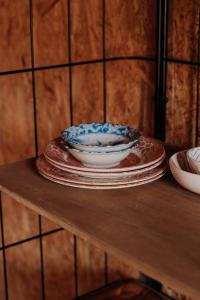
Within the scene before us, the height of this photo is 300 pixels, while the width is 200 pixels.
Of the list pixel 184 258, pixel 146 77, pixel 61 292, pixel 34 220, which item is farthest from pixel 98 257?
pixel 184 258

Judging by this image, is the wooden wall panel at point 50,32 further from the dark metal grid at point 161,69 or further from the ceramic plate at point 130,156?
the ceramic plate at point 130,156

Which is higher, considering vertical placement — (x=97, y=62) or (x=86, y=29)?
(x=86, y=29)

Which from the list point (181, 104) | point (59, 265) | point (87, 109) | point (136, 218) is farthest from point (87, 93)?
point (136, 218)

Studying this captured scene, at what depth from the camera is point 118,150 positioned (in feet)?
4.19

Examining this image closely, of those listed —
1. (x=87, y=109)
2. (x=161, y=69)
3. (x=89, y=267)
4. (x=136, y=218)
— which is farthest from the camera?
(x=89, y=267)

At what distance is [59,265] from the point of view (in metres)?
1.95

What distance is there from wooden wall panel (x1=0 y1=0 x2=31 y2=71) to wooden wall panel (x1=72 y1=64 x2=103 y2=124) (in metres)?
0.20

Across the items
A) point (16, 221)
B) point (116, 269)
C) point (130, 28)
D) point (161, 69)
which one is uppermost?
point (130, 28)

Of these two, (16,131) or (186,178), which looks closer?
(186,178)

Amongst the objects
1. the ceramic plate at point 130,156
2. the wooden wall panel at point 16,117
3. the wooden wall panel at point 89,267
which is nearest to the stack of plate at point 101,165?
the ceramic plate at point 130,156

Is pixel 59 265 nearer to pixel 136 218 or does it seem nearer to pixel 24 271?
pixel 24 271

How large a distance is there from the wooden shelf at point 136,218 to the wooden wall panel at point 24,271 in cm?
53

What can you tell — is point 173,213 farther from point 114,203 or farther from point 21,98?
point 21,98

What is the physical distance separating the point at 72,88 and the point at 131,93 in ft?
0.80
